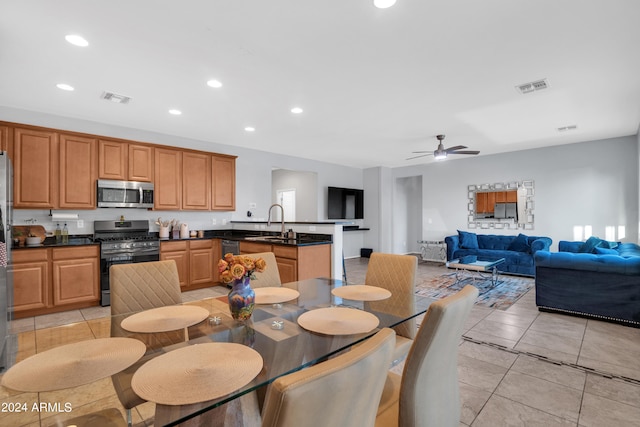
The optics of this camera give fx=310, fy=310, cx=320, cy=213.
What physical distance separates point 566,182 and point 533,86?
12.7 feet

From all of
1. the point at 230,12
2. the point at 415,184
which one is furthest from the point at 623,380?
the point at 415,184

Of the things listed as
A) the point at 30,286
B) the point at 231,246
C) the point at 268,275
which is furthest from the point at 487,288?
the point at 30,286

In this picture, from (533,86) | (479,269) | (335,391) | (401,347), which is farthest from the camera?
(479,269)

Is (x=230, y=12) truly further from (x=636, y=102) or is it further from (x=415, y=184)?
(x=415, y=184)

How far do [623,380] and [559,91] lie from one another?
293 centimetres

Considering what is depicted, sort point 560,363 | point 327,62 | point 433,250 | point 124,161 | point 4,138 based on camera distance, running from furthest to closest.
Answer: point 433,250 → point 124,161 → point 4,138 → point 327,62 → point 560,363

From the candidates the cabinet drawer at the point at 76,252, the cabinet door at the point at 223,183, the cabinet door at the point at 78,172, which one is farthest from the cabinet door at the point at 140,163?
the cabinet drawer at the point at 76,252

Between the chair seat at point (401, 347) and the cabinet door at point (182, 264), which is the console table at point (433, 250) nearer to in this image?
the cabinet door at point (182, 264)

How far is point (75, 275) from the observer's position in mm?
3875

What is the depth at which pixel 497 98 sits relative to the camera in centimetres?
372

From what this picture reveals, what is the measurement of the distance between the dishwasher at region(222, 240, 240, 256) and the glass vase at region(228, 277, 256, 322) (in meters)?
3.27

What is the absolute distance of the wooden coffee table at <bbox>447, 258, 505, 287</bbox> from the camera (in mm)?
4951

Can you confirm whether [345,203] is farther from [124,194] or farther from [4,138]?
[4,138]

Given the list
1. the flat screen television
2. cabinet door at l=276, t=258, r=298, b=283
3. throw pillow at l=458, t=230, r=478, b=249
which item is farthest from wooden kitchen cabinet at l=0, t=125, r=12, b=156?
throw pillow at l=458, t=230, r=478, b=249
